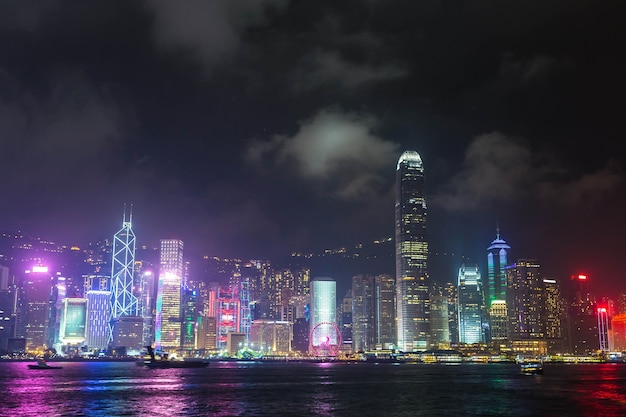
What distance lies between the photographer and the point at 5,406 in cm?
→ 7938

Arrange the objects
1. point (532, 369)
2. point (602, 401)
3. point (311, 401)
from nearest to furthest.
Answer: point (602, 401) → point (311, 401) → point (532, 369)

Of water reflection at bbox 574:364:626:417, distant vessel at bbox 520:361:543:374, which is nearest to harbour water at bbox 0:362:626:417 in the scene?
water reflection at bbox 574:364:626:417

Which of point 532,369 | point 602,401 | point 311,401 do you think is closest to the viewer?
point 602,401

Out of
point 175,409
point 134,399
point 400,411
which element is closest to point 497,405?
point 400,411

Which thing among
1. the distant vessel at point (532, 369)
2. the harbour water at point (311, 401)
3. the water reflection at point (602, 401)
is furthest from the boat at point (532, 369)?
the water reflection at point (602, 401)

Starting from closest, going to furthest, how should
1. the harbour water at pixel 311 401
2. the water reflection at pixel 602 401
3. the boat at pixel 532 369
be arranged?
the water reflection at pixel 602 401 < the harbour water at pixel 311 401 < the boat at pixel 532 369

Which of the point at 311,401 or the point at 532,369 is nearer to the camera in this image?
the point at 311,401

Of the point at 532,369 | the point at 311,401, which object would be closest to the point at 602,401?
the point at 311,401

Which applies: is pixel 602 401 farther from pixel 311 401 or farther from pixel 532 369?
pixel 532 369

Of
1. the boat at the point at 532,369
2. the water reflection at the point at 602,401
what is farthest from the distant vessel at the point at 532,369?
the water reflection at the point at 602,401

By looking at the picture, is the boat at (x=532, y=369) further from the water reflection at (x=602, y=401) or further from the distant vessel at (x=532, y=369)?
the water reflection at (x=602, y=401)

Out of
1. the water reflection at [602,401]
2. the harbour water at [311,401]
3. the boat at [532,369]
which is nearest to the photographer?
the water reflection at [602,401]

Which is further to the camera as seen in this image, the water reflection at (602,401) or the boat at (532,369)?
the boat at (532,369)

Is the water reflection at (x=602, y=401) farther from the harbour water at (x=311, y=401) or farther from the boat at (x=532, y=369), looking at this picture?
the boat at (x=532, y=369)
